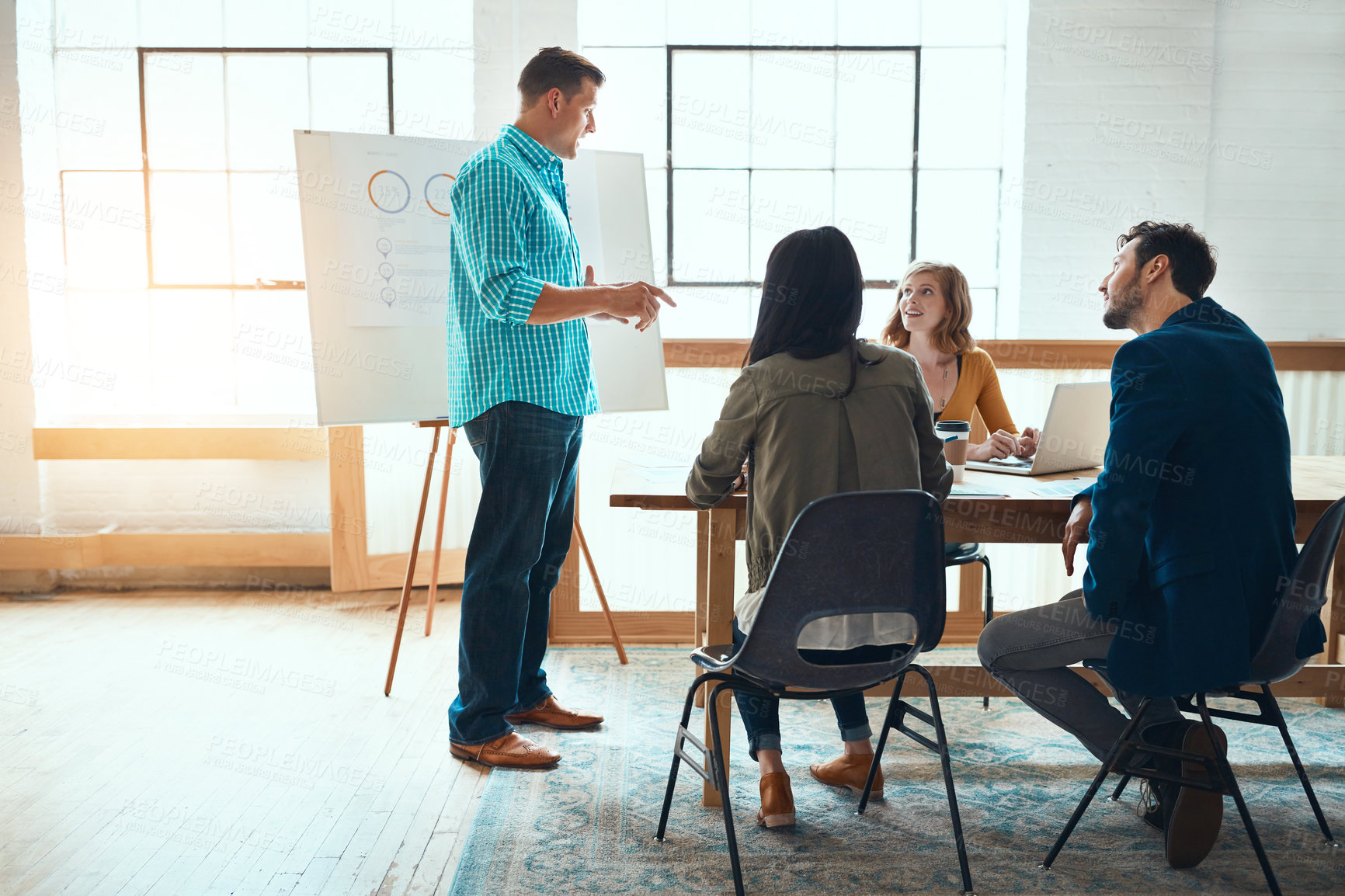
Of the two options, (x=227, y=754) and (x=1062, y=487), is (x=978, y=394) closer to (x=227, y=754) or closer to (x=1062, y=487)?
(x=1062, y=487)

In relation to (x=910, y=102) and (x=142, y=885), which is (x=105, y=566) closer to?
(x=142, y=885)

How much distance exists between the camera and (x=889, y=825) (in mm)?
2008

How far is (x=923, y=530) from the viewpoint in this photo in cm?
162

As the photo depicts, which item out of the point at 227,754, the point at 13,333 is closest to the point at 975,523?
the point at 227,754

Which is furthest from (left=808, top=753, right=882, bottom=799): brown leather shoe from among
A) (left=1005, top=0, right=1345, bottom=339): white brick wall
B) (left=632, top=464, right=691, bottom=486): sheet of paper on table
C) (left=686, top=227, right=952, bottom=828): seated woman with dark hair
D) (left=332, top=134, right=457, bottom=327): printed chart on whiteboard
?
(left=1005, top=0, right=1345, bottom=339): white brick wall

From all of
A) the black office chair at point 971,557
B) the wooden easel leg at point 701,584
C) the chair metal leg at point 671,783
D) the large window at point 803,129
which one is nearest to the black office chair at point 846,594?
the chair metal leg at point 671,783

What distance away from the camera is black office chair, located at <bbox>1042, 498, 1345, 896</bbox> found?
1.65 metres

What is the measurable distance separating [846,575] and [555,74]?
4.65 feet

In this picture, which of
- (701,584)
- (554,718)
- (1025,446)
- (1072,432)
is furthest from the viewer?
(701,584)

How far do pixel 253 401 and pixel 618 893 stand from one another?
305 cm

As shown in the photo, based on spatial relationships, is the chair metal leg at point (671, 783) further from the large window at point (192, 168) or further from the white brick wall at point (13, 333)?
the white brick wall at point (13, 333)

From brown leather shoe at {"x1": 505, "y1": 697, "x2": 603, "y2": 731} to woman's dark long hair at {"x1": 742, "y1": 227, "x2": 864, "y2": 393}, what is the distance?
4.16 feet

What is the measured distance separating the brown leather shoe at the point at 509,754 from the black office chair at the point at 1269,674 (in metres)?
1.13

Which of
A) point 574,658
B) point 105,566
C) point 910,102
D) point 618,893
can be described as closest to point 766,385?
point 618,893
